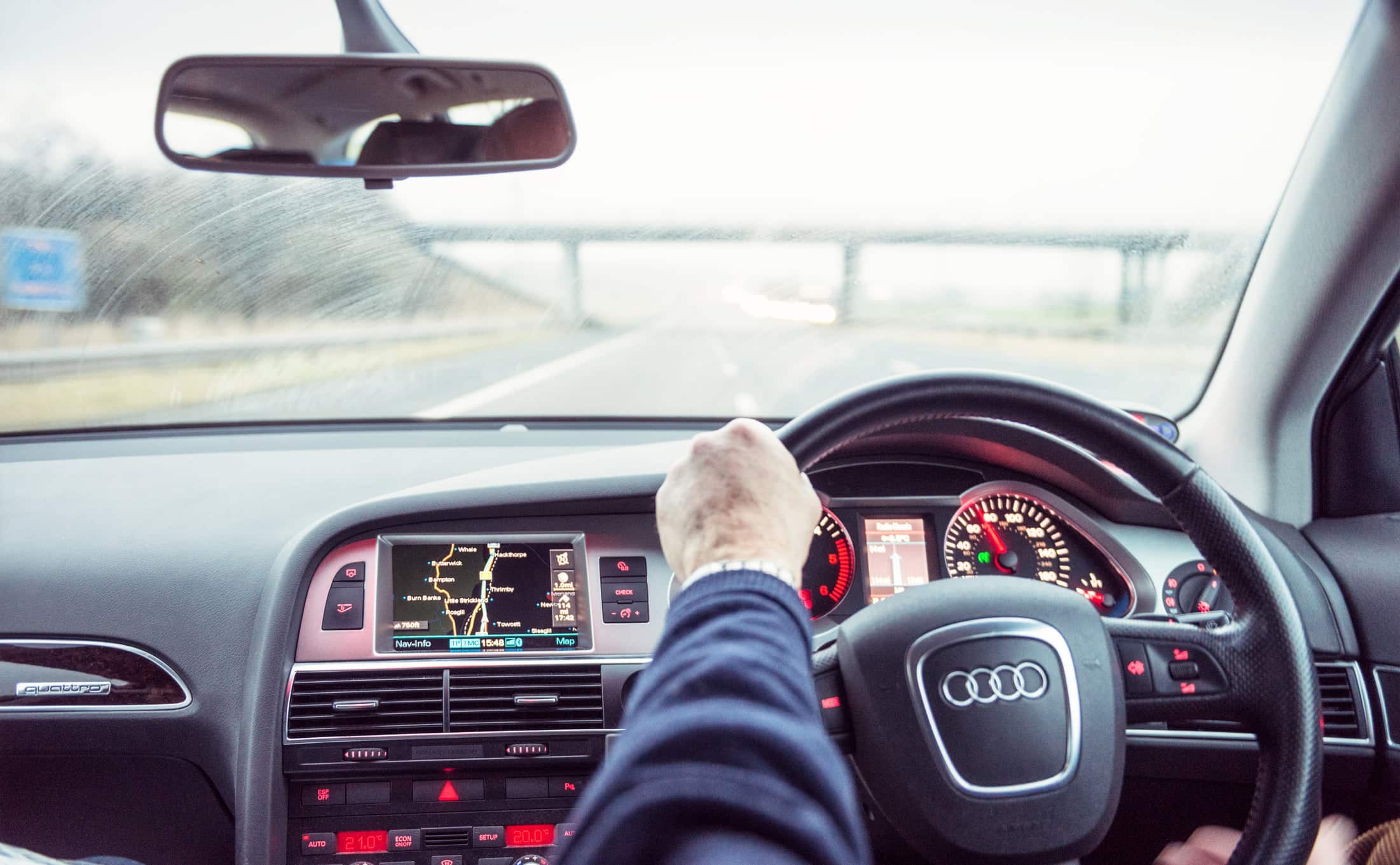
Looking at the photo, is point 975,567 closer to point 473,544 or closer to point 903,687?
point 903,687

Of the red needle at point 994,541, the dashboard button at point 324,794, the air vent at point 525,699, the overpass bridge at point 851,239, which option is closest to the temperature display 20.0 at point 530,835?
the air vent at point 525,699

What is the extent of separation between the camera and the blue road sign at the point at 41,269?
3.37 m

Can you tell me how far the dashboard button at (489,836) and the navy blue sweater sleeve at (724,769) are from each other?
1.80 metres

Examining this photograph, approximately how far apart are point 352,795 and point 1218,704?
1994 mm

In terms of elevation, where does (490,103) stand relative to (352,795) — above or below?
above

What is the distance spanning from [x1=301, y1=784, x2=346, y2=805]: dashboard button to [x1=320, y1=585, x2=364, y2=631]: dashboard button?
387mm

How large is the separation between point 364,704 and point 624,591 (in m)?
0.69

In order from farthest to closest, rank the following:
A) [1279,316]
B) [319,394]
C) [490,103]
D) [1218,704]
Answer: [319,394] < [1279,316] < [490,103] < [1218,704]

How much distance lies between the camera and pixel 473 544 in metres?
2.80

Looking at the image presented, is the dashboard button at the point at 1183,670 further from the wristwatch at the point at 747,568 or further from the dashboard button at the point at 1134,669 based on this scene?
the wristwatch at the point at 747,568

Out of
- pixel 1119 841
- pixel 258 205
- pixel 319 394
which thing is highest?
pixel 258 205

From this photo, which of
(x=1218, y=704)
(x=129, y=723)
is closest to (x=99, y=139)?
(x=129, y=723)

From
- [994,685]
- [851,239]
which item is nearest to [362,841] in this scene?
[994,685]

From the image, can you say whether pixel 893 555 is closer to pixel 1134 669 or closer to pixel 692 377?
pixel 1134 669
